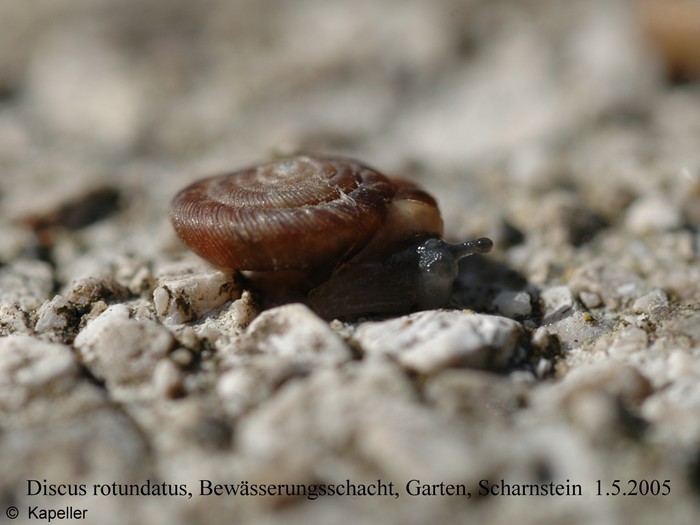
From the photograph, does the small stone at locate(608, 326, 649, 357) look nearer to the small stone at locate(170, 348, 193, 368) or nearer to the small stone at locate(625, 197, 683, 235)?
the small stone at locate(625, 197, 683, 235)

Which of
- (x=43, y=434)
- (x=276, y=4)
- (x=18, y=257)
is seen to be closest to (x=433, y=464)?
(x=43, y=434)

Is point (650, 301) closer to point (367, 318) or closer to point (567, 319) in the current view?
point (567, 319)

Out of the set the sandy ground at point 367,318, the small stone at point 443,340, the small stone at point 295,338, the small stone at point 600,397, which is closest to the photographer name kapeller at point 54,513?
the sandy ground at point 367,318

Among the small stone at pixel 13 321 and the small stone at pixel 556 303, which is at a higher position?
the small stone at pixel 556 303

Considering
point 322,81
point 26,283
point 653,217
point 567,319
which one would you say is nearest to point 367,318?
point 567,319

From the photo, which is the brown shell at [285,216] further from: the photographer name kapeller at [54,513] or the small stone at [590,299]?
the photographer name kapeller at [54,513]

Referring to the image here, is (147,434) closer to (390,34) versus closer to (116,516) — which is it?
(116,516)

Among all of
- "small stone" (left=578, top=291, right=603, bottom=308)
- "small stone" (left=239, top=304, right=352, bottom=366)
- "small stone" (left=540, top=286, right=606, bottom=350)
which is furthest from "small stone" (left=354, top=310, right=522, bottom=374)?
"small stone" (left=578, top=291, right=603, bottom=308)
